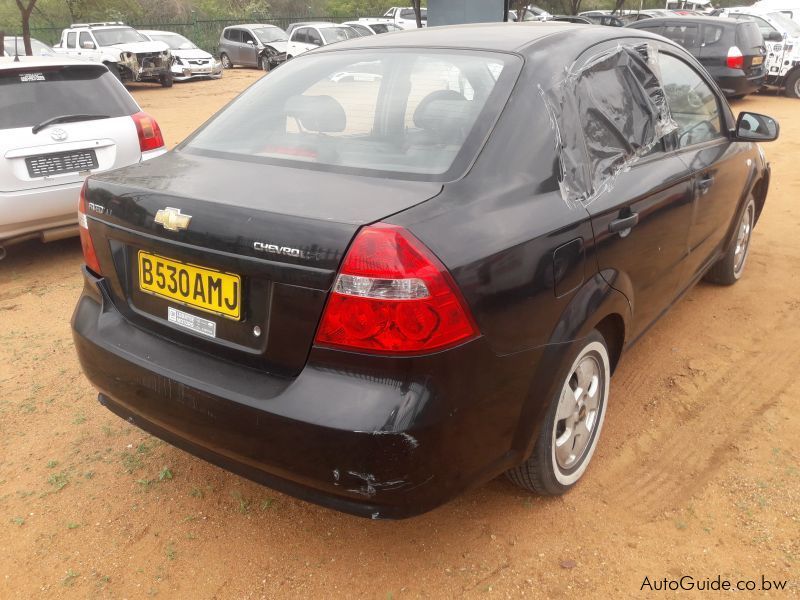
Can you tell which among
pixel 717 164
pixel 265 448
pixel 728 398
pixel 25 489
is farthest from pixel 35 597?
pixel 717 164

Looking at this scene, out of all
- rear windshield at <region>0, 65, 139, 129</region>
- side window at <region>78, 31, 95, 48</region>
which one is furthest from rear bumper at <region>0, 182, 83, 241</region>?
side window at <region>78, 31, 95, 48</region>

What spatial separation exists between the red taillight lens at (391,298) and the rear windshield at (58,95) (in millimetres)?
3888

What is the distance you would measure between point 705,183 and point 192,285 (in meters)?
2.51

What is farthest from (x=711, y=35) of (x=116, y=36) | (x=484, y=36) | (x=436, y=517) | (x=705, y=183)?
(x=116, y=36)

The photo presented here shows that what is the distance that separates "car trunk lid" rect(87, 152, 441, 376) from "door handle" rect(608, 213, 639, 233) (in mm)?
774

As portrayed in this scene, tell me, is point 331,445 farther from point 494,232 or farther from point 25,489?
point 25,489

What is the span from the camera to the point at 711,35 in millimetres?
13102

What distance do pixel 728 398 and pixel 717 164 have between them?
119 centimetres

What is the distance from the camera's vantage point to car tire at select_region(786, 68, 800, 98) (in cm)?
1416

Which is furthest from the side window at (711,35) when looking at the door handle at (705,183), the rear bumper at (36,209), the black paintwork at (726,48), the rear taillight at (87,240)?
the rear taillight at (87,240)

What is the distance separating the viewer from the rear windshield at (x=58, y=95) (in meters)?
4.67

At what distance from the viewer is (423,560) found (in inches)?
91.4

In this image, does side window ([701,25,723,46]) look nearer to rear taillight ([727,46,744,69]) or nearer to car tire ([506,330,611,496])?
rear taillight ([727,46,744,69])

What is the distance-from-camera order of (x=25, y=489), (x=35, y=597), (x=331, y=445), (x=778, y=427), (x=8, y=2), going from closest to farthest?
1. (x=331, y=445)
2. (x=35, y=597)
3. (x=25, y=489)
4. (x=778, y=427)
5. (x=8, y=2)
